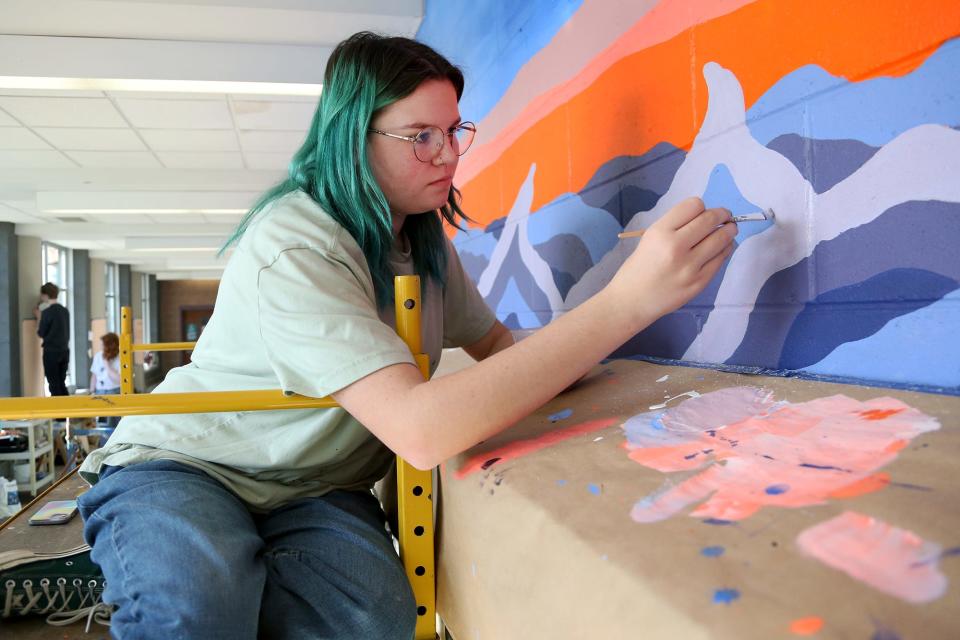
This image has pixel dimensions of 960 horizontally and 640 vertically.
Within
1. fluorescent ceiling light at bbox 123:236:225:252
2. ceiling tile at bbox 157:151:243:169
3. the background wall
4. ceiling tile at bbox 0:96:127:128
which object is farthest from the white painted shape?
the background wall

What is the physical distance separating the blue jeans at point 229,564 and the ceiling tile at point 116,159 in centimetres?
525

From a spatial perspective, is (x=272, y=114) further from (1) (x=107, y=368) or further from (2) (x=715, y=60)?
(1) (x=107, y=368)

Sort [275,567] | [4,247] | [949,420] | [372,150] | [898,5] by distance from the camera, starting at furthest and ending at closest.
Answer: [4,247] < [372,150] < [275,567] < [898,5] < [949,420]

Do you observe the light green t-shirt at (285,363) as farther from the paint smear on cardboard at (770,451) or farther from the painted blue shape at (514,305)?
the painted blue shape at (514,305)

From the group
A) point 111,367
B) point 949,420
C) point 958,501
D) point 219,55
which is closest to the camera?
point 958,501

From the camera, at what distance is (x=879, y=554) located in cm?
45

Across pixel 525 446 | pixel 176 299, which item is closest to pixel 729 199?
pixel 525 446

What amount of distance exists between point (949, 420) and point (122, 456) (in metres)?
1.06

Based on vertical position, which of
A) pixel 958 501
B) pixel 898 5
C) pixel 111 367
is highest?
pixel 898 5

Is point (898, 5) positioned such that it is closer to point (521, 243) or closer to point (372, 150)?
point (372, 150)

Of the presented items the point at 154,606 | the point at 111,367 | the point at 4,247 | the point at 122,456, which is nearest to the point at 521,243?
the point at 122,456

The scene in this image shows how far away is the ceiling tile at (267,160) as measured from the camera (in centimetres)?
581

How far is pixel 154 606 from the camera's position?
0.83 metres

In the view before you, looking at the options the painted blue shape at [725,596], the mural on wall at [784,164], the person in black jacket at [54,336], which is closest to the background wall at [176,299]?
the person in black jacket at [54,336]
